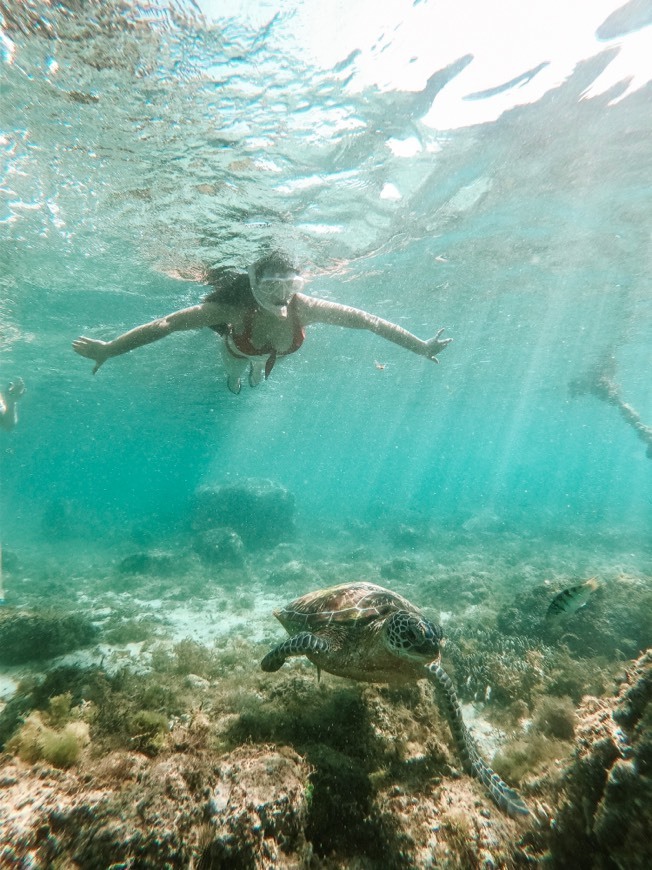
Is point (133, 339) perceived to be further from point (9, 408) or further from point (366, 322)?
point (9, 408)

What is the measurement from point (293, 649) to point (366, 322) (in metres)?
4.79

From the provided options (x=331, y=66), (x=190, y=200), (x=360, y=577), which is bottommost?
(x=360, y=577)

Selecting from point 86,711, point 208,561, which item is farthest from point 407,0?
point 208,561

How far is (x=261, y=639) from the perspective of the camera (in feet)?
29.6

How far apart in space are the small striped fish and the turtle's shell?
221cm

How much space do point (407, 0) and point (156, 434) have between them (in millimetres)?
49097

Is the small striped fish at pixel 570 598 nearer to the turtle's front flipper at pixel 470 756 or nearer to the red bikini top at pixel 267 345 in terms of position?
the turtle's front flipper at pixel 470 756

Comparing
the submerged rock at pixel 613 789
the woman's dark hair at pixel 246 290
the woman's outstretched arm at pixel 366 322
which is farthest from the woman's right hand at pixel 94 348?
the submerged rock at pixel 613 789

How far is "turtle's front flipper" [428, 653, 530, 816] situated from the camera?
106 inches

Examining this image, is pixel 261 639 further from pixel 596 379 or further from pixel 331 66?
pixel 596 379

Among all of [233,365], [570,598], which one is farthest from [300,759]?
[233,365]

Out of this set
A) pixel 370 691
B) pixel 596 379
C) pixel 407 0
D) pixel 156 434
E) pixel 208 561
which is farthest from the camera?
pixel 156 434

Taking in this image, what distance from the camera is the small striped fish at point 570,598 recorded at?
16.2 feet

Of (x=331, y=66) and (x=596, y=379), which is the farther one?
(x=596, y=379)
